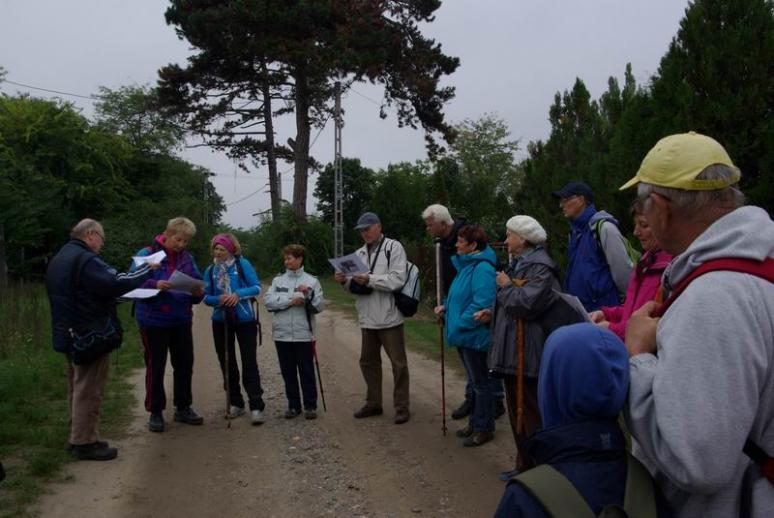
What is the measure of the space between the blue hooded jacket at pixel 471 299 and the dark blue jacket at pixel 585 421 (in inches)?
151

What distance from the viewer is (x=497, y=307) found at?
4922 mm

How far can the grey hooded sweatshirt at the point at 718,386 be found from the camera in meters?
1.40

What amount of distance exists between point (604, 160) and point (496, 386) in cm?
347

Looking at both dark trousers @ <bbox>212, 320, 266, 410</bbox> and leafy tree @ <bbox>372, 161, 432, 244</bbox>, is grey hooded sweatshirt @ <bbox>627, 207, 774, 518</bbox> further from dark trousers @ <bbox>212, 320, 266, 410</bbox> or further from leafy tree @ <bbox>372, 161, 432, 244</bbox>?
leafy tree @ <bbox>372, 161, 432, 244</bbox>

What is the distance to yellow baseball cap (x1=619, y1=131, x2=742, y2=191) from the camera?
5.32 ft

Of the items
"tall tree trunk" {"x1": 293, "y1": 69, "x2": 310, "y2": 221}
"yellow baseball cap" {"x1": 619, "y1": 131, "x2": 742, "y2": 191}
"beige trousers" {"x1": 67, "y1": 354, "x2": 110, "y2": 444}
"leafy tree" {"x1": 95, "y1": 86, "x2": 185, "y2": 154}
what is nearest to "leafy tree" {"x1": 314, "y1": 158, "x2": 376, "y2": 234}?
"tall tree trunk" {"x1": 293, "y1": 69, "x2": 310, "y2": 221}

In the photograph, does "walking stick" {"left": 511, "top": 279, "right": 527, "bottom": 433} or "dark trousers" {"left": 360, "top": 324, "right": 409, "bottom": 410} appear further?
"dark trousers" {"left": 360, "top": 324, "right": 409, "bottom": 410}

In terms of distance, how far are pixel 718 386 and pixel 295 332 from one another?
5539mm

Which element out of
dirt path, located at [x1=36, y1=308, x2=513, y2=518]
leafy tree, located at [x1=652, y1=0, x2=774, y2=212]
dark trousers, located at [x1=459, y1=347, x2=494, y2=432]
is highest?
leafy tree, located at [x1=652, y1=0, x2=774, y2=212]

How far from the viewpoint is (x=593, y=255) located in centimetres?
492

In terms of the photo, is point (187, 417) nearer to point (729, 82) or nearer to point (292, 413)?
point (292, 413)

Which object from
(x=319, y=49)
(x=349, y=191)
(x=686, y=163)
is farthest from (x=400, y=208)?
(x=686, y=163)

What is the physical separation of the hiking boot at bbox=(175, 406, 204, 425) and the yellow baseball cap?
5.90 metres

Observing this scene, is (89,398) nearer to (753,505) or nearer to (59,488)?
(59,488)
